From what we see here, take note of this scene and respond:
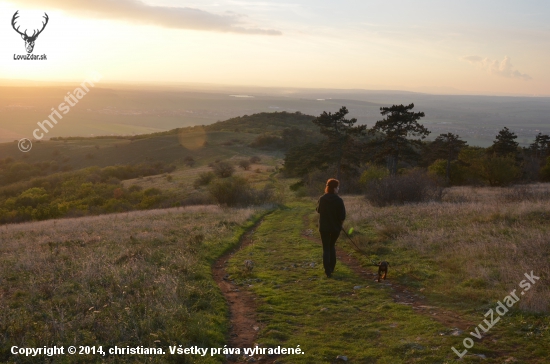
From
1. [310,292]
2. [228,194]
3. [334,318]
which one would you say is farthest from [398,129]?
[334,318]

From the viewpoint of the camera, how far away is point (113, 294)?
309 inches

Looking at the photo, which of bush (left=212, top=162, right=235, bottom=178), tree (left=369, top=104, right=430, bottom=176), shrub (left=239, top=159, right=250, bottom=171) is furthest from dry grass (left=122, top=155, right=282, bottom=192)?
tree (left=369, top=104, right=430, bottom=176)

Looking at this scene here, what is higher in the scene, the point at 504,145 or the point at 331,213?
the point at 504,145

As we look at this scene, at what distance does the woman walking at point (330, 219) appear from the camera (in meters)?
9.38

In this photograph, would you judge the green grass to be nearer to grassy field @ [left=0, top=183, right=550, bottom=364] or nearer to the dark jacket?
grassy field @ [left=0, top=183, right=550, bottom=364]

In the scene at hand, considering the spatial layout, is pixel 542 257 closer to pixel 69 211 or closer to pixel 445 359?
pixel 445 359

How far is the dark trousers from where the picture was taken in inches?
376

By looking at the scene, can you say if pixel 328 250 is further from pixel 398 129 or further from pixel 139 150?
pixel 139 150

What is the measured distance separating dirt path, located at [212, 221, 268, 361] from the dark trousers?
1954 millimetres

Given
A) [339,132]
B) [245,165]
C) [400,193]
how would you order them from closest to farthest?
[400,193] → [339,132] → [245,165]

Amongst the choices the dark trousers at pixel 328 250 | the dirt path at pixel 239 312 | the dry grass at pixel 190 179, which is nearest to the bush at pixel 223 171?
the dry grass at pixel 190 179

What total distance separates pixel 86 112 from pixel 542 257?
21164 cm

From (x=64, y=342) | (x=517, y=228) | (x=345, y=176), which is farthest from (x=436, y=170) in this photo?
(x=64, y=342)

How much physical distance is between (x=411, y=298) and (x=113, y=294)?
5638 mm
